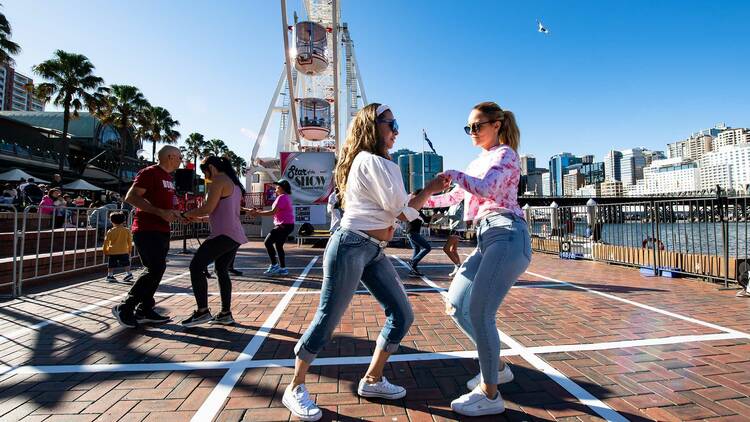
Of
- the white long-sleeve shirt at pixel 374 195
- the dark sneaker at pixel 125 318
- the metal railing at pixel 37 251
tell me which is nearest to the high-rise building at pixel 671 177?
the metal railing at pixel 37 251

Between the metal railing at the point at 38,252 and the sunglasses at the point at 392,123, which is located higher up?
the sunglasses at the point at 392,123

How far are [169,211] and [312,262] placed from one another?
19.4ft

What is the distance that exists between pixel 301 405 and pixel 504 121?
6.75 feet

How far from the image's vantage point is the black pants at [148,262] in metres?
3.71

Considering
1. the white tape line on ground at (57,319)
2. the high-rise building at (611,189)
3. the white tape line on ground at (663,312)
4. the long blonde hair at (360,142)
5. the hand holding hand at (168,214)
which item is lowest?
the white tape line on ground at (57,319)

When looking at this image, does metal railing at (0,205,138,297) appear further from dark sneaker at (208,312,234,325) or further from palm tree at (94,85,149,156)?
palm tree at (94,85,149,156)

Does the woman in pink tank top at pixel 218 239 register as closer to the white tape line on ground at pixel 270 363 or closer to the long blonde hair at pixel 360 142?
the white tape line on ground at pixel 270 363

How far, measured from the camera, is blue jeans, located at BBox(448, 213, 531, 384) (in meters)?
2.04

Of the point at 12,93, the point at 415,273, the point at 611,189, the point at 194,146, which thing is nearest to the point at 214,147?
the point at 194,146

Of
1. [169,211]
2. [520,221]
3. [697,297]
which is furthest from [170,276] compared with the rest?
[697,297]

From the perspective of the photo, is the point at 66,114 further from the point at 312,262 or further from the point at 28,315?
the point at 28,315

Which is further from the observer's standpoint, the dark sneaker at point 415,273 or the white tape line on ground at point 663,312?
the dark sneaker at point 415,273

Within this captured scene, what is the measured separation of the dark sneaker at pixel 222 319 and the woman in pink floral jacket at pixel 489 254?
267 cm

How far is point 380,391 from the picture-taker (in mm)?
2273
